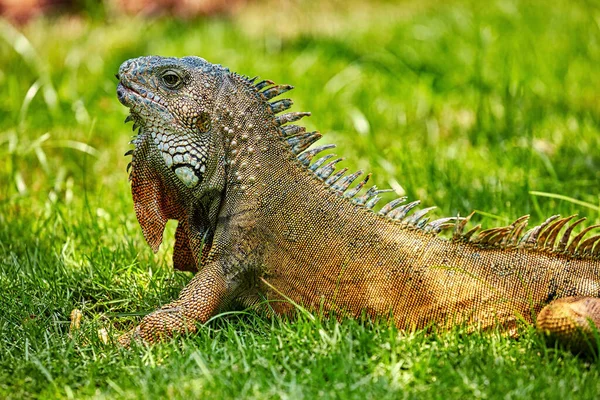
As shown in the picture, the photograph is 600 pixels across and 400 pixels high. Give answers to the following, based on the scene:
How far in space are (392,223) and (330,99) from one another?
4.04 meters

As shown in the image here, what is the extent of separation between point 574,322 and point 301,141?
1618mm

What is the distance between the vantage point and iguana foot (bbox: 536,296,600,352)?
3.64 m

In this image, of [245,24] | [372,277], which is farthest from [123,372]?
[245,24]

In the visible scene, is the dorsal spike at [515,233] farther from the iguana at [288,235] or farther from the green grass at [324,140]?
the green grass at [324,140]

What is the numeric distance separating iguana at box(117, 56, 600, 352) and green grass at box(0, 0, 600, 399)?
16 centimetres

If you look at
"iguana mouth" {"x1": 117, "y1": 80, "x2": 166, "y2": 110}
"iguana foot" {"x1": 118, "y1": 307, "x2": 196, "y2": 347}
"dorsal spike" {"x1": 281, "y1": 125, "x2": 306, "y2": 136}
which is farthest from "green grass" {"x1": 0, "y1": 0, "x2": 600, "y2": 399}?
"iguana mouth" {"x1": 117, "y1": 80, "x2": 166, "y2": 110}

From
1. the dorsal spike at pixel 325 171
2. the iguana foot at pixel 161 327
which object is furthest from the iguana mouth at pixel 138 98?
the iguana foot at pixel 161 327

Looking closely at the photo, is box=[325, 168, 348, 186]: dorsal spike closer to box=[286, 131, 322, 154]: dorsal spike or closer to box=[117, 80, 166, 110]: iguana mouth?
box=[286, 131, 322, 154]: dorsal spike

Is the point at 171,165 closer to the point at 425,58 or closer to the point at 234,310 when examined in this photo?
the point at 234,310

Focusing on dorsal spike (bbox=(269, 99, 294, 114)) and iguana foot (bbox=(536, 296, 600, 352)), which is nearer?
iguana foot (bbox=(536, 296, 600, 352))

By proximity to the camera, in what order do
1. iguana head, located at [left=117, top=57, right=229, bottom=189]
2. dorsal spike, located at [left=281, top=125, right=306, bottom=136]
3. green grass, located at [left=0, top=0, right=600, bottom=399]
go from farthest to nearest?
dorsal spike, located at [left=281, top=125, right=306, bottom=136] → iguana head, located at [left=117, top=57, right=229, bottom=189] → green grass, located at [left=0, top=0, right=600, bottom=399]

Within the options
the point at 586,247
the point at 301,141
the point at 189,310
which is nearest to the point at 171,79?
the point at 301,141

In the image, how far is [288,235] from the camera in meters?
4.14

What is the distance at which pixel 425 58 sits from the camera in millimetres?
8914
